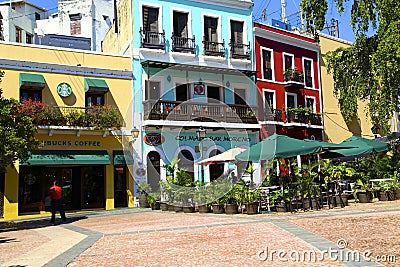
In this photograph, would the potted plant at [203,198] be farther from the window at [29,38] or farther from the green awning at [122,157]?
the window at [29,38]

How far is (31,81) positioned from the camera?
19984 millimetres

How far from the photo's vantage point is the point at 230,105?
24.6m

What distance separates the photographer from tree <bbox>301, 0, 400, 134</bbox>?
1544cm

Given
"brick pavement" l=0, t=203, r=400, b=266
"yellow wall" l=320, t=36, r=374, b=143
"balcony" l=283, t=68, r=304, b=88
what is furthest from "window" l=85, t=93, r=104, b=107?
"yellow wall" l=320, t=36, r=374, b=143

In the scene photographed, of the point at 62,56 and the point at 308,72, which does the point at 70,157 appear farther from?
the point at 308,72

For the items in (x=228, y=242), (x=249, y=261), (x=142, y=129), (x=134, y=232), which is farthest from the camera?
(x=142, y=129)

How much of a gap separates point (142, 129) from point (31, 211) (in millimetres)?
6290

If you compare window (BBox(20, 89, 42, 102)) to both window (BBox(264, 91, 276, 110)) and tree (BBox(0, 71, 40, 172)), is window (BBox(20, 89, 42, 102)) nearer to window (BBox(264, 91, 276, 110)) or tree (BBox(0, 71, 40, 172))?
tree (BBox(0, 71, 40, 172))

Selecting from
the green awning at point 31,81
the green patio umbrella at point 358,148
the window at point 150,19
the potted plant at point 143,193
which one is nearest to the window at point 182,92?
the window at point 150,19

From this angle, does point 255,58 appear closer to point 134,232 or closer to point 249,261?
point 134,232

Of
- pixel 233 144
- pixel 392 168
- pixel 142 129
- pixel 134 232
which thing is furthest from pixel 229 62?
pixel 134 232

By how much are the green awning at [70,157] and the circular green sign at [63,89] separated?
260 cm

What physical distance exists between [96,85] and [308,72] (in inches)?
570

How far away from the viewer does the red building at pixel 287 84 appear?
1051 inches
